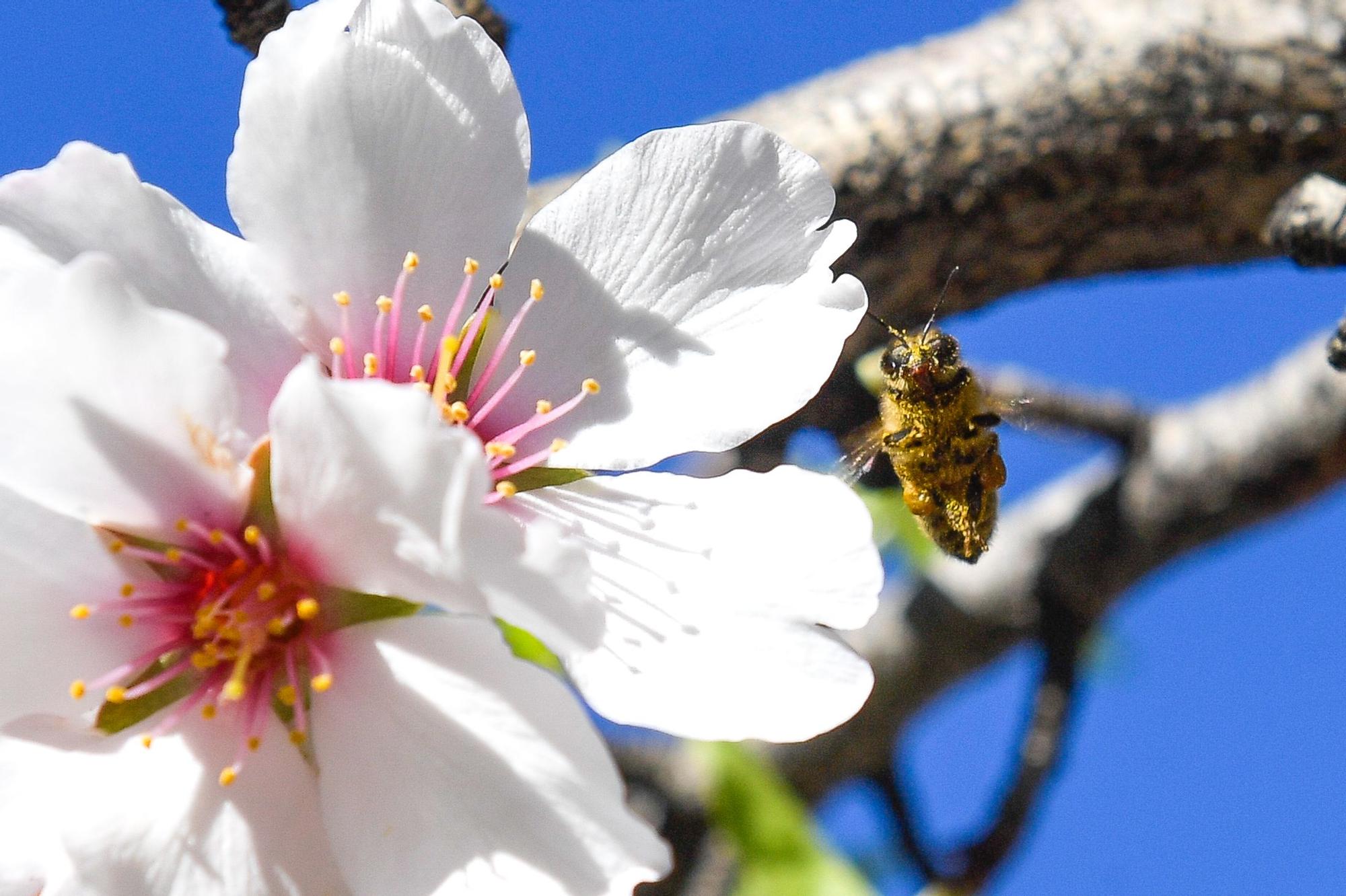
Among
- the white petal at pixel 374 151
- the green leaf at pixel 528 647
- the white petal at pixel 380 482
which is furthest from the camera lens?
the green leaf at pixel 528 647

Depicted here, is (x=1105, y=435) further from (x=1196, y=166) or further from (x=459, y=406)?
(x=459, y=406)

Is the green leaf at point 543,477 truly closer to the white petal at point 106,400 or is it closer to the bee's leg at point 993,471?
the white petal at point 106,400

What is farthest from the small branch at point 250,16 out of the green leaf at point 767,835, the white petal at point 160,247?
the green leaf at point 767,835

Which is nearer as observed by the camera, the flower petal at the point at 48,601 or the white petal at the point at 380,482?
the white petal at the point at 380,482

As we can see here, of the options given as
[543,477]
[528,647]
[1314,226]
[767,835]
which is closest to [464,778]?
[543,477]

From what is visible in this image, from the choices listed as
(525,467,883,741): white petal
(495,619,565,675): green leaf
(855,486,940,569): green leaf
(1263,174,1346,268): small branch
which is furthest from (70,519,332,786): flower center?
(1263,174,1346,268): small branch

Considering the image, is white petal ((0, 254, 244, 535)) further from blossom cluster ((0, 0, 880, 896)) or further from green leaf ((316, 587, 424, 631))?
green leaf ((316, 587, 424, 631))
